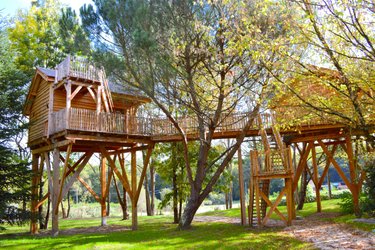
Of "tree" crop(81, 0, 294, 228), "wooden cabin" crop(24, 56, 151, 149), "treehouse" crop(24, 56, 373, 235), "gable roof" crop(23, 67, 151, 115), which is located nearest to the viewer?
"tree" crop(81, 0, 294, 228)

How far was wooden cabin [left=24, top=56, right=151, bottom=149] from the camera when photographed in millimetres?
14539

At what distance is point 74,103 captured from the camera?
57.0 feet

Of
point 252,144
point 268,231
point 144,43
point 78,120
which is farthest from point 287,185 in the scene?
point 252,144

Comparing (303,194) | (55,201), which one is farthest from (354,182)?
(55,201)

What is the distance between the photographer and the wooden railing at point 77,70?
1489cm

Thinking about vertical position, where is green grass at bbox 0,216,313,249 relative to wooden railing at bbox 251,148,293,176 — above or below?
below

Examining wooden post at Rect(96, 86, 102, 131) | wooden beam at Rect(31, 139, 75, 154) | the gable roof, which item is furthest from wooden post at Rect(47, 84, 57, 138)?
wooden post at Rect(96, 86, 102, 131)

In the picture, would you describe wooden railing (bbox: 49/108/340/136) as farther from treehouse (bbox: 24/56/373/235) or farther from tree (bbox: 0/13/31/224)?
tree (bbox: 0/13/31/224)

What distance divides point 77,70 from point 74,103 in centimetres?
258

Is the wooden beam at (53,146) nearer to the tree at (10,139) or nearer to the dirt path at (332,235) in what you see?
the tree at (10,139)

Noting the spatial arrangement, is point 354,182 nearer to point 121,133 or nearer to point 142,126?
point 142,126

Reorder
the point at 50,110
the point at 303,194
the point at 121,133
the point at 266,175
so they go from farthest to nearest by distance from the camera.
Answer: the point at 303,194, the point at 50,110, the point at 121,133, the point at 266,175

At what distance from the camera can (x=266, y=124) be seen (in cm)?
1580

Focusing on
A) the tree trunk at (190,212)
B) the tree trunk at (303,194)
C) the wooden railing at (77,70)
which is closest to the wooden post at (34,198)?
the wooden railing at (77,70)
